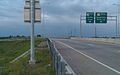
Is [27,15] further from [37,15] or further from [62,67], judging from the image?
[62,67]

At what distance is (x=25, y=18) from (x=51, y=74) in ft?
22.5

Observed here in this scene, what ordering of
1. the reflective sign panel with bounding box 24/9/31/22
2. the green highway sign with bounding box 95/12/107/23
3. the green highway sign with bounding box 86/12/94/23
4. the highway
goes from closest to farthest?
the highway, the reflective sign panel with bounding box 24/9/31/22, the green highway sign with bounding box 95/12/107/23, the green highway sign with bounding box 86/12/94/23

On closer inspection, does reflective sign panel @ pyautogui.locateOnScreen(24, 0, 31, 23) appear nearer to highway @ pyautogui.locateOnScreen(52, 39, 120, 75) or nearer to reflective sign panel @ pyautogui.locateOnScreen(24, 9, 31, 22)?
reflective sign panel @ pyautogui.locateOnScreen(24, 9, 31, 22)

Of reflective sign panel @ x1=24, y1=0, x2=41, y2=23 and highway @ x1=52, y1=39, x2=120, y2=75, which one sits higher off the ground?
reflective sign panel @ x1=24, y1=0, x2=41, y2=23

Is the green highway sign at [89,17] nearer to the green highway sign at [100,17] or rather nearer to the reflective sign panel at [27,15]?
the green highway sign at [100,17]

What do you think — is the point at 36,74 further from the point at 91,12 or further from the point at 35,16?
the point at 91,12

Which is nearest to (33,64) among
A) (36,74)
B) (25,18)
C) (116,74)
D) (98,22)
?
(25,18)

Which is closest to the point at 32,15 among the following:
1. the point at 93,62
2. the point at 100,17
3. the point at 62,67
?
the point at 93,62

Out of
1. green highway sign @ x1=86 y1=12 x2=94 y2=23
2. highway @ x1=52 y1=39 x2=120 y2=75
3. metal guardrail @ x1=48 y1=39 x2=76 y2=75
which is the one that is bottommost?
highway @ x1=52 y1=39 x2=120 y2=75

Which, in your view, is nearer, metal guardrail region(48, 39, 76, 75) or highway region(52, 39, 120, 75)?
metal guardrail region(48, 39, 76, 75)

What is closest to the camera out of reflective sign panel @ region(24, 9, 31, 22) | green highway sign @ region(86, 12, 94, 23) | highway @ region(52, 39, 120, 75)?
highway @ region(52, 39, 120, 75)

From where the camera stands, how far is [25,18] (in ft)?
73.0

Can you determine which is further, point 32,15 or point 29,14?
point 29,14

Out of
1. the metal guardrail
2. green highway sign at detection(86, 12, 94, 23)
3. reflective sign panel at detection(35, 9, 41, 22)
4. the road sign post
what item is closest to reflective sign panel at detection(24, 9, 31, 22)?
the road sign post
